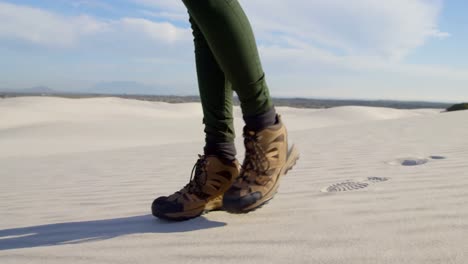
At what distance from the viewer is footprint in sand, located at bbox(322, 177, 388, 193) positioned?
7.75ft

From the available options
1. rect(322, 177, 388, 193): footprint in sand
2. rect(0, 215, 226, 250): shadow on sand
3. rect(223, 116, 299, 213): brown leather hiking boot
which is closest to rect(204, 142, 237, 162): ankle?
rect(223, 116, 299, 213): brown leather hiking boot

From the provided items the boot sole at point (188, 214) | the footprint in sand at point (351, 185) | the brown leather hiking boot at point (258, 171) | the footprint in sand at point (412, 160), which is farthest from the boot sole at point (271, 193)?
the footprint in sand at point (412, 160)

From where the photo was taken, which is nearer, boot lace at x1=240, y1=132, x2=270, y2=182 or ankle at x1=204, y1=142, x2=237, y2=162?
boot lace at x1=240, y1=132, x2=270, y2=182

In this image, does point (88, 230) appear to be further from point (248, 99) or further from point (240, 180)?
point (248, 99)

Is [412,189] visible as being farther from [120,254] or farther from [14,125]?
[14,125]

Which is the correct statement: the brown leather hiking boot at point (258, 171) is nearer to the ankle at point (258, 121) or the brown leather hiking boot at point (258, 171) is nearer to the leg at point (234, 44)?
the ankle at point (258, 121)

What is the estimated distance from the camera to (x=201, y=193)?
1805 millimetres

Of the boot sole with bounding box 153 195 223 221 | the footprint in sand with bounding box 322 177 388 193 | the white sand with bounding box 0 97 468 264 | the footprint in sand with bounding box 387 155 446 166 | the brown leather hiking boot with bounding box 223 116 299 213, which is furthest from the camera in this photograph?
the footprint in sand with bounding box 387 155 446 166

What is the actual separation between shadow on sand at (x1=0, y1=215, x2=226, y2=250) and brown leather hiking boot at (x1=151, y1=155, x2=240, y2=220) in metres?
0.04

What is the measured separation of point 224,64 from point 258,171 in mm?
415

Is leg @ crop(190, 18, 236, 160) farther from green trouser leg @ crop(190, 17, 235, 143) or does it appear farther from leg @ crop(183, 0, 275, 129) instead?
leg @ crop(183, 0, 275, 129)

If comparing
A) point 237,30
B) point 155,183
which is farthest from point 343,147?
point 237,30

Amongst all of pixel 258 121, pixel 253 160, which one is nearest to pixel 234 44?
pixel 258 121

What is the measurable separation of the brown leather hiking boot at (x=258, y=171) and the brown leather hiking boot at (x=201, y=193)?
0.15 meters
